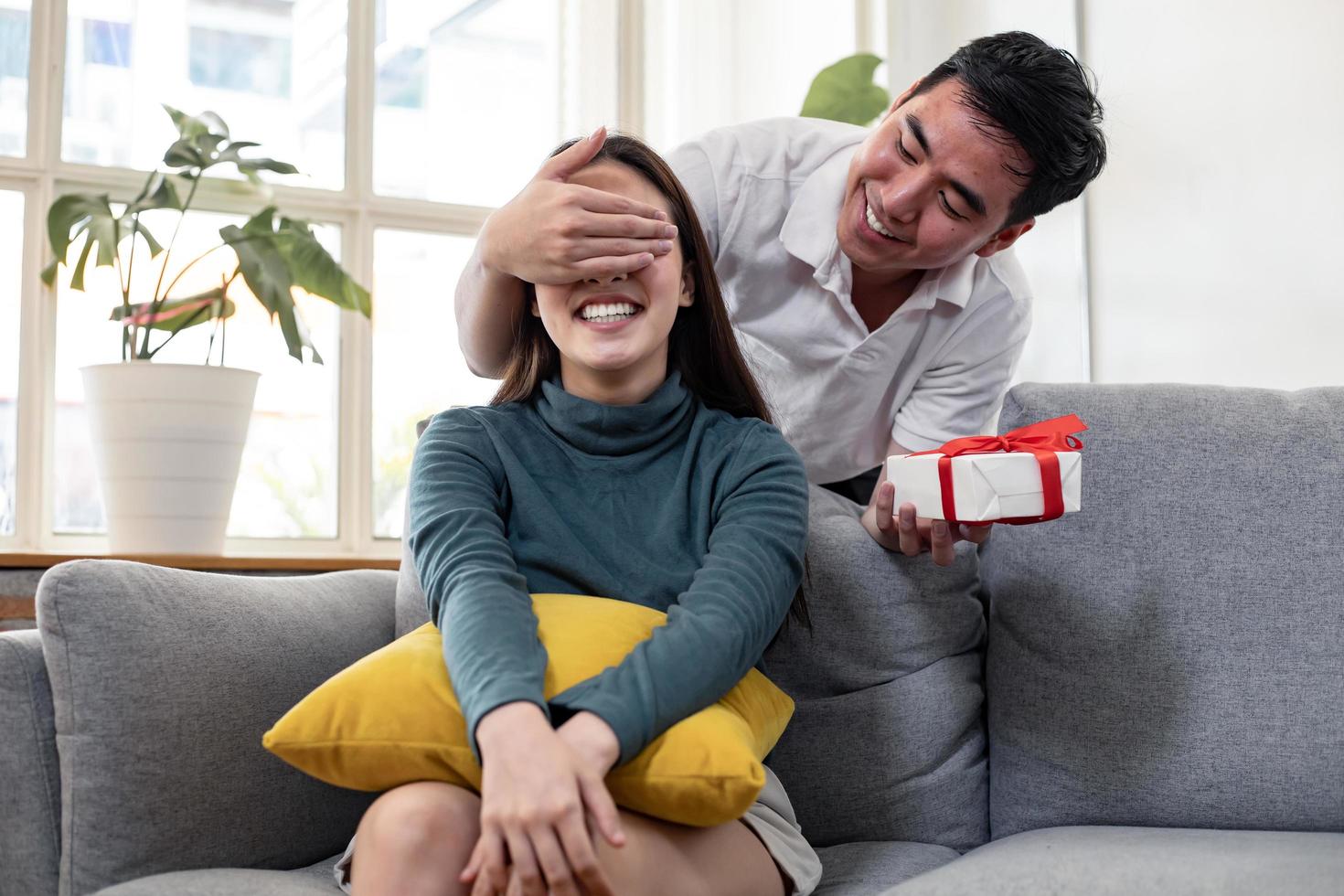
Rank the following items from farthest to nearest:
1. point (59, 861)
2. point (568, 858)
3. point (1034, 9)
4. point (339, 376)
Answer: point (339, 376) < point (1034, 9) < point (59, 861) < point (568, 858)

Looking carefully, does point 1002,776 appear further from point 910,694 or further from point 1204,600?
point 1204,600

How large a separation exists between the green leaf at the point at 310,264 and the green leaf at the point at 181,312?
16 centimetres

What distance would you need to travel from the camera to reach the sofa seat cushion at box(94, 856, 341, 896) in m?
1.01

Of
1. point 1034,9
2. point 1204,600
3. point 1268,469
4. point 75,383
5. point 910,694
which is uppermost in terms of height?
point 1034,9

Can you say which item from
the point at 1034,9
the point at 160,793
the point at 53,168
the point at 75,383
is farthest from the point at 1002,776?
the point at 53,168

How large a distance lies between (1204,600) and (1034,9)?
1.79 meters

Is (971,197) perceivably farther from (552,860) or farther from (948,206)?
(552,860)

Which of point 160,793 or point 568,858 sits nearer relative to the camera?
point 568,858

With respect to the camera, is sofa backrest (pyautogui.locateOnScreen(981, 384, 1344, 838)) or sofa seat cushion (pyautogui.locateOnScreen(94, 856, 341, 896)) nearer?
sofa seat cushion (pyautogui.locateOnScreen(94, 856, 341, 896))

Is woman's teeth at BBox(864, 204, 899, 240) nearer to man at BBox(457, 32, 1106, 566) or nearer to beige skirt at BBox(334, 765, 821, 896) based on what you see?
man at BBox(457, 32, 1106, 566)

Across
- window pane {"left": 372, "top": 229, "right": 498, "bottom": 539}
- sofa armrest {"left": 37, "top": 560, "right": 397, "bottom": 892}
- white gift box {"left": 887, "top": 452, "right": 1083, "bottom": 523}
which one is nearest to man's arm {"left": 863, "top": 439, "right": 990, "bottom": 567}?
white gift box {"left": 887, "top": 452, "right": 1083, "bottom": 523}

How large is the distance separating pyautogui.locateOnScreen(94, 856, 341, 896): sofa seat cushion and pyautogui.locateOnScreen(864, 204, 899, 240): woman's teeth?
99cm

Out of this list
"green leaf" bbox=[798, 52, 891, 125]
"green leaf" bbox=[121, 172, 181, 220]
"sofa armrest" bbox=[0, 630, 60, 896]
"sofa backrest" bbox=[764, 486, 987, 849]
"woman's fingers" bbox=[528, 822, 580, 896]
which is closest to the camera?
"woman's fingers" bbox=[528, 822, 580, 896]

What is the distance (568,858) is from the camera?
2.74ft
